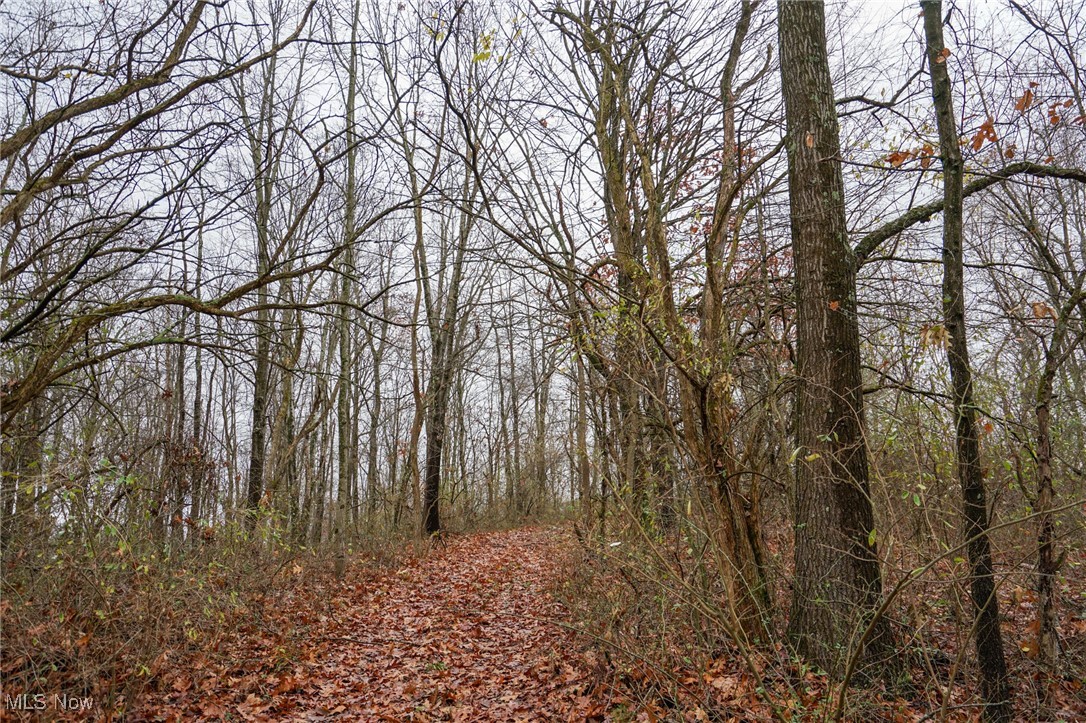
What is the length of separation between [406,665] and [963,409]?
5.33m

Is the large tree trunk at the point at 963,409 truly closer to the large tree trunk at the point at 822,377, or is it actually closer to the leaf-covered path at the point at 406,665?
the large tree trunk at the point at 822,377

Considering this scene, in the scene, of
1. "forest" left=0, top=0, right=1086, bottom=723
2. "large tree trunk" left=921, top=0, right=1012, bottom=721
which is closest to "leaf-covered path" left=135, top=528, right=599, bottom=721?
"forest" left=0, top=0, right=1086, bottom=723

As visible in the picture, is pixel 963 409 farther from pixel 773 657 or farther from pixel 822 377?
pixel 773 657

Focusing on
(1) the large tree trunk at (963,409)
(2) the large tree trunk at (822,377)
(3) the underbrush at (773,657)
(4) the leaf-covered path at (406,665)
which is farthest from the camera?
(4) the leaf-covered path at (406,665)

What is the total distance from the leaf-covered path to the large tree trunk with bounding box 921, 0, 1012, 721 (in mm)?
2659

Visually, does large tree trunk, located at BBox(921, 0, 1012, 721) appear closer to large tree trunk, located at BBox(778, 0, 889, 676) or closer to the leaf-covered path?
large tree trunk, located at BBox(778, 0, 889, 676)

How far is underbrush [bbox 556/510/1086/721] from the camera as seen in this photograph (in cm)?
388

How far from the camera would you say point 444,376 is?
47.4 ft

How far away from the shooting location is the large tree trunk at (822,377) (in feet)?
15.0

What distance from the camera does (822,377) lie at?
4.77m

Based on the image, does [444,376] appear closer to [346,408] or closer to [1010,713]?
[346,408]

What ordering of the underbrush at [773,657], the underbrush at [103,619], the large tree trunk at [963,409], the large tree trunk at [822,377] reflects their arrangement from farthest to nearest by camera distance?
1. the large tree trunk at [822,377]
2. the underbrush at [103,619]
3. the underbrush at [773,657]
4. the large tree trunk at [963,409]

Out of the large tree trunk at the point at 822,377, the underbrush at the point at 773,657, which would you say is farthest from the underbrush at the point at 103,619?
the large tree trunk at the point at 822,377

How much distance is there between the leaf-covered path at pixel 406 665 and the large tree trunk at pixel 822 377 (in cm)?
194
